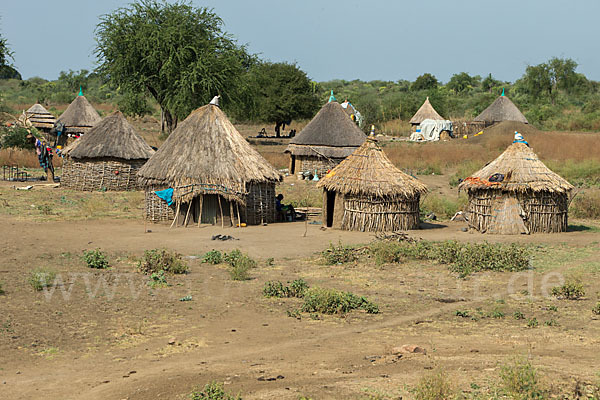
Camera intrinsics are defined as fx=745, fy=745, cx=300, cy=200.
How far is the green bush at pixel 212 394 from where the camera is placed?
20.3 ft

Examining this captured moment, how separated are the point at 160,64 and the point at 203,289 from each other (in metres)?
25.4

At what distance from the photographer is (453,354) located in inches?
307

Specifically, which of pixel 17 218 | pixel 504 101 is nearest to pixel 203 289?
pixel 17 218

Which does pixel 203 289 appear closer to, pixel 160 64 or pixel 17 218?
pixel 17 218

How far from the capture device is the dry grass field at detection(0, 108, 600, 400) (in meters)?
6.84

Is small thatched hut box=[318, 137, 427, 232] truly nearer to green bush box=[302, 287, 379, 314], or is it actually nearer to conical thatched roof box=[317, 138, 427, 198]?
conical thatched roof box=[317, 138, 427, 198]

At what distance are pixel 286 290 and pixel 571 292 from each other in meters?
4.06

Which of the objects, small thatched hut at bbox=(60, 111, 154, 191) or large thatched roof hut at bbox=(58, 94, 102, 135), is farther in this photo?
large thatched roof hut at bbox=(58, 94, 102, 135)

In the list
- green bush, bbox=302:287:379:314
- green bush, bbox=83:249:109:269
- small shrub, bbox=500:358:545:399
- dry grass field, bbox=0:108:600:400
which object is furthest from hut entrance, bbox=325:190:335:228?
small shrub, bbox=500:358:545:399

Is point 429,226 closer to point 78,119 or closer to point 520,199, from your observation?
point 520,199

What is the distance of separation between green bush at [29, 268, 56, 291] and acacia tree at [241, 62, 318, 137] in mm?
30808

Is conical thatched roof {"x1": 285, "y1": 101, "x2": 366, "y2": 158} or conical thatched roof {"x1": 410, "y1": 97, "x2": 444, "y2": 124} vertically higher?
conical thatched roof {"x1": 410, "y1": 97, "x2": 444, "y2": 124}

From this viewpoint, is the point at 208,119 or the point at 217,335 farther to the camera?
the point at 208,119

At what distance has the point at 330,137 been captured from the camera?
29078mm
